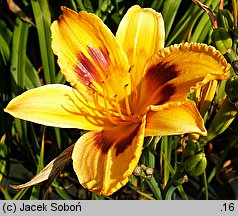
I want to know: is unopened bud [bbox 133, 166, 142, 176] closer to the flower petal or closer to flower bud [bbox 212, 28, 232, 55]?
the flower petal

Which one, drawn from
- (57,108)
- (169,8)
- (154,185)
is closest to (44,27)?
(169,8)

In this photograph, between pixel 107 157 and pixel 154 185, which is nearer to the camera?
pixel 107 157

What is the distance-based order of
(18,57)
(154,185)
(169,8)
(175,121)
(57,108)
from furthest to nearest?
(18,57), (169,8), (154,185), (57,108), (175,121)

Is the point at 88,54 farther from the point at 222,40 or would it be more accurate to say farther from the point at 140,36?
the point at 222,40

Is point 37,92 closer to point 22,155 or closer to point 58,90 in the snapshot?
point 58,90

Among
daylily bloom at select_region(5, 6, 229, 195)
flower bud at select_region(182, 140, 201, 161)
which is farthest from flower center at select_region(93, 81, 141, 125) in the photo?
flower bud at select_region(182, 140, 201, 161)
